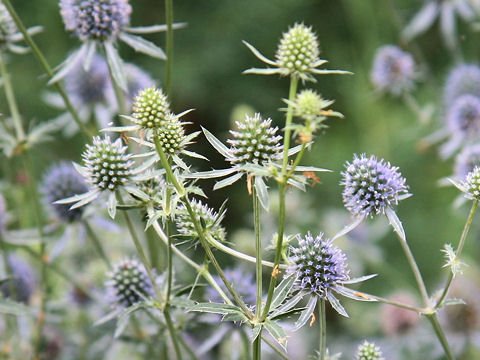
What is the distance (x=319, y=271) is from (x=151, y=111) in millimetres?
359

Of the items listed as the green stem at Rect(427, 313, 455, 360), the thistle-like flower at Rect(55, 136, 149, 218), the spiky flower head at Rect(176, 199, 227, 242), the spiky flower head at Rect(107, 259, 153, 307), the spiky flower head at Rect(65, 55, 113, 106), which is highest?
the thistle-like flower at Rect(55, 136, 149, 218)

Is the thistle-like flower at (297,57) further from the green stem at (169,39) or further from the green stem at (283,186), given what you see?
the green stem at (169,39)

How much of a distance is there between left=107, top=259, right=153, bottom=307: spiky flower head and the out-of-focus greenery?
115 cm

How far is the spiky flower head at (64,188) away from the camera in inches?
61.8

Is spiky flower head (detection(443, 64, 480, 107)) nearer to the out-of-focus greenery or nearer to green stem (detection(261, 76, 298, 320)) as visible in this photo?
the out-of-focus greenery

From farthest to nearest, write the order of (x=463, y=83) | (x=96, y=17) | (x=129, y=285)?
1. (x=463, y=83)
2. (x=96, y=17)
3. (x=129, y=285)

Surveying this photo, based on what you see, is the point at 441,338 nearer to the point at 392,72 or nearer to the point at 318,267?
the point at 318,267

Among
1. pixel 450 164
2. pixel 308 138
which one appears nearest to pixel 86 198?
pixel 308 138

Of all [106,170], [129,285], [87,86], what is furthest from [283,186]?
[87,86]

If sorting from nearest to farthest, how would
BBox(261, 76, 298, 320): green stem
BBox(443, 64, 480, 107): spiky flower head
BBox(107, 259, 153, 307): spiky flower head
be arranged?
BBox(261, 76, 298, 320): green stem → BBox(107, 259, 153, 307): spiky flower head → BBox(443, 64, 480, 107): spiky flower head

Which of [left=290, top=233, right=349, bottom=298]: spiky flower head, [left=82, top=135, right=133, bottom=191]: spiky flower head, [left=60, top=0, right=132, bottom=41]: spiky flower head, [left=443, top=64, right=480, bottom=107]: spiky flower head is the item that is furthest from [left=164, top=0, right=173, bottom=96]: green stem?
[left=443, top=64, right=480, bottom=107]: spiky flower head

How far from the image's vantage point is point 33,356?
1.43 metres

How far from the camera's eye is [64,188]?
1.59 m

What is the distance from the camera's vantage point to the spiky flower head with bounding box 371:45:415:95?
80.3 inches
